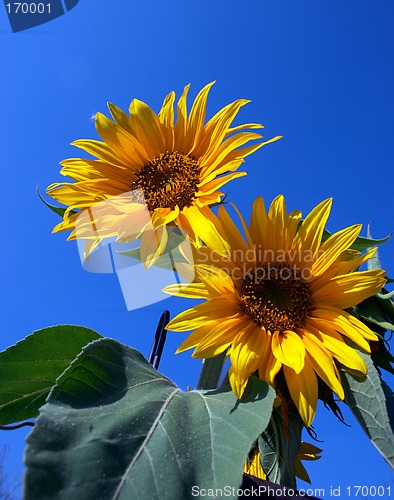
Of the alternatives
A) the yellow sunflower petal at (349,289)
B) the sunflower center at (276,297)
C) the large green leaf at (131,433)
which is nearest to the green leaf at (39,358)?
the large green leaf at (131,433)

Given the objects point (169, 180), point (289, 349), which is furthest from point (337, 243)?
point (169, 180)

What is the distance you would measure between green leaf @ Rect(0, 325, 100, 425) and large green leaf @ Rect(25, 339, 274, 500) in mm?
87

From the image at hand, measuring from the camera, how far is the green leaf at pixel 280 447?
0.78 meters

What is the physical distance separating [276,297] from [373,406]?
0.22 meters

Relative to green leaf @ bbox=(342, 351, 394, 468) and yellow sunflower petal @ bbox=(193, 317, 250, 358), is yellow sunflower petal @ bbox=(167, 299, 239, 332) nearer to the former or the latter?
yellow sunflower petal @ bbox=(193, 317, 250, 358)

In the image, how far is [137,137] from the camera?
1009 millimetres

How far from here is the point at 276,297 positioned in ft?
2.82

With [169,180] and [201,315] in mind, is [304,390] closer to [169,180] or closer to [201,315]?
[201,315]

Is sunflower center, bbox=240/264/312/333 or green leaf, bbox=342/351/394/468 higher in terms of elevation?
sunflower center, bbox=240/264/312/333

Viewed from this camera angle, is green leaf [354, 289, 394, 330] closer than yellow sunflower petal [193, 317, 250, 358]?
No

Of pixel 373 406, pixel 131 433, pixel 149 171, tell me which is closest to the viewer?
pixel 131 433

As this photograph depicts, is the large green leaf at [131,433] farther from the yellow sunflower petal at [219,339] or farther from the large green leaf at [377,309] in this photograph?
the large green leaf at [377,309]

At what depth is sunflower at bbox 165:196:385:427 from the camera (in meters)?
0.75

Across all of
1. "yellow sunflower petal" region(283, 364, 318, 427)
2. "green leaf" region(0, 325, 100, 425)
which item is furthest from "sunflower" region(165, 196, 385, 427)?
"green leaf" region(0, 325, 100, 425)
